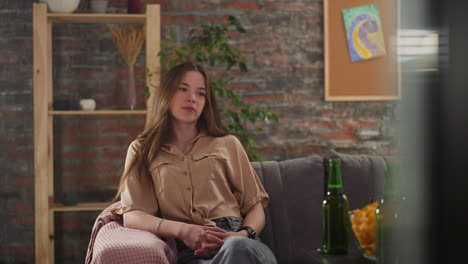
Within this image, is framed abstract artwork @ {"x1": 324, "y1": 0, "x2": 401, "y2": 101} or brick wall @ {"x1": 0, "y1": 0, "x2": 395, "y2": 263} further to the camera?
framed abstract artwork @ {"x1": 324, "y1": 0, "x2": 401, "y2": 101}

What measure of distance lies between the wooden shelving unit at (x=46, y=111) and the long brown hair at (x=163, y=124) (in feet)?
2.48

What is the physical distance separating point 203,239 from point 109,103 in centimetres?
182

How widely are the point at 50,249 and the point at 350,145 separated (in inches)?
82.1

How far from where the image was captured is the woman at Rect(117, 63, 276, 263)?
7.38 feet

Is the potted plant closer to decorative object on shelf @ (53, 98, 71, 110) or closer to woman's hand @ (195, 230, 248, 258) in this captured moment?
decorative object on shelf @ (53, 98, 71, 110)

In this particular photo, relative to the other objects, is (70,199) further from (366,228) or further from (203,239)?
(366,228)

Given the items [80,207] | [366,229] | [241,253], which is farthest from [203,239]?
[80,207]

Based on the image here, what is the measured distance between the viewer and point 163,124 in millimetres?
2480

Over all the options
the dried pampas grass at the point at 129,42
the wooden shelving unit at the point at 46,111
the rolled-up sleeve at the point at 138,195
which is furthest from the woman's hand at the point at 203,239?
the dried pampas grass at the point at 129,42

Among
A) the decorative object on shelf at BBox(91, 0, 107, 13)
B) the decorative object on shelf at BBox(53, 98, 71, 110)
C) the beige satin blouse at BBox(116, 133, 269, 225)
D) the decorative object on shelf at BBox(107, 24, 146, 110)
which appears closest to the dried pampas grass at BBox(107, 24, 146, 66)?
the decorative object on shelf at BBox(107, 24, 146, 110)

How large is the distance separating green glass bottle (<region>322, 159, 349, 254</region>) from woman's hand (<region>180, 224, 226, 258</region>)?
784mm


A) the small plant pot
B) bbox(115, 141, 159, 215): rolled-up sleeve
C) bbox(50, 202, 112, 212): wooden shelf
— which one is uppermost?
the small plant pot

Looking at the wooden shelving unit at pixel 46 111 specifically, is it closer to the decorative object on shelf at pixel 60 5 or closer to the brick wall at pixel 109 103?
the decorative object on shelf at pixel 60 5

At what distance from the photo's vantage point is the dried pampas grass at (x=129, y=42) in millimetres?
3496
